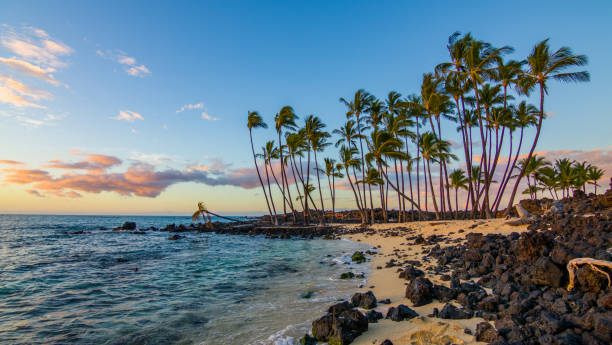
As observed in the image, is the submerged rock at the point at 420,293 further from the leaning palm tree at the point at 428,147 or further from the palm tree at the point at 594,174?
the palm tree at the point at 594,174

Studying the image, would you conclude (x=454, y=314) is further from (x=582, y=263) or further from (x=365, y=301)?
(x=582, y=263)

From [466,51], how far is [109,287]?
33.0 m

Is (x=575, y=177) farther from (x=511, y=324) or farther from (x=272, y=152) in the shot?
(x=511, y=324)

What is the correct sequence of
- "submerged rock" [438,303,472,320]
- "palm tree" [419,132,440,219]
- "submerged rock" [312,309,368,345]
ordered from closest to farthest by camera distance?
"submerged rock" [312,309,368,345], "submerged rock" [438,303,472,320], "palm tree" [419,132,440,219]

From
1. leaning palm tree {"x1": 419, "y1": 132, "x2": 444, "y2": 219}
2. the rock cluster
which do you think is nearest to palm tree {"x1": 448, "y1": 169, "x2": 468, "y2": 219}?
leaning palm tree {"x1": 419, "y1": 132, "x2": 444, "y2": 219}

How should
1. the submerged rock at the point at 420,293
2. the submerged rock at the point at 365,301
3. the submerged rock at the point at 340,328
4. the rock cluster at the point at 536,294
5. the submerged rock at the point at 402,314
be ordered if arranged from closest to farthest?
the rock cluster at the point at 536,294
the submerged rock at the point at 340,328
the submerged rock at the point at 402,314
the submerged rock at the point at 420,293
the submerged rock at the point at 365,301

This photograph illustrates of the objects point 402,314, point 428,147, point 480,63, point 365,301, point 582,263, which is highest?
point 480,63

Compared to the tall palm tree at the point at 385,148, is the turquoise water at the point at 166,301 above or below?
below

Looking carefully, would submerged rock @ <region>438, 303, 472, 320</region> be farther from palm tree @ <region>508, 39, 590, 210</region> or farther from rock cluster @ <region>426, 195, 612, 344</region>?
palm tree @ <region>508, 39, 590, 210</region>

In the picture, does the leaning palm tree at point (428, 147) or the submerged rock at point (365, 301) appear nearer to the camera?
the submerged rock at point (365, 301)

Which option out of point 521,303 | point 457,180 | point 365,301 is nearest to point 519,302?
point 521,303

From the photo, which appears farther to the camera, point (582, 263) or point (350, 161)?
point (350, 161)

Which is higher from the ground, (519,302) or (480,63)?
(480,63)

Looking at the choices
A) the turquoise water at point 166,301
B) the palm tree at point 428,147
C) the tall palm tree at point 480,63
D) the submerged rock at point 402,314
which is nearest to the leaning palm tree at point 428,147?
the palm tree at point 428,147
